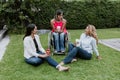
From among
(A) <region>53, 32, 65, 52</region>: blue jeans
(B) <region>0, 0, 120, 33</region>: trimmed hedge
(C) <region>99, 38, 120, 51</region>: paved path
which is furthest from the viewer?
(B) <region>0, 0, 120, 33</region>: trimmed hedge

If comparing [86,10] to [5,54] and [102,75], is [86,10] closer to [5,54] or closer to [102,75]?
[5,54]

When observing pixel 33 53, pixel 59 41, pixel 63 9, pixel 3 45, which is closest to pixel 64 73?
pixel 33 53

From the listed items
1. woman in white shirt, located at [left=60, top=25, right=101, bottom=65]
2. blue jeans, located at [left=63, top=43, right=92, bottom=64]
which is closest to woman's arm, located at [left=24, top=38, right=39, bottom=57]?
blue jeans, located at [left=63, top=43, right=92, bottom=64]

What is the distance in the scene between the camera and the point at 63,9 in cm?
1479

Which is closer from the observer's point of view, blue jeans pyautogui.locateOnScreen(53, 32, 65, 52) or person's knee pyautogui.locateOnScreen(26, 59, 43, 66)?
person's knee pyautogui.locateOnScreen(26, 59, 43, 66)

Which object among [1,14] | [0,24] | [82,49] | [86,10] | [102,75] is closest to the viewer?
[102,75]

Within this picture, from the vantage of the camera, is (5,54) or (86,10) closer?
(5,54)

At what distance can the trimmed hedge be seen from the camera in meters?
13.0

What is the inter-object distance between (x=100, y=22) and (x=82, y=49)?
843 centimetres

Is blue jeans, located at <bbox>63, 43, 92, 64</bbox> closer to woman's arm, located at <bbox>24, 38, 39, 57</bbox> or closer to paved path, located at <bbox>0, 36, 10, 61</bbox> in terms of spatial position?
woman's arm, located at <bbox>24, 38, 39, 57</bbox>

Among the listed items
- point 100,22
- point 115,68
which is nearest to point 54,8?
point 100,22

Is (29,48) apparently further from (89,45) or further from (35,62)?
(89,45)

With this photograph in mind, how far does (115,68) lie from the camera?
6.88 meters

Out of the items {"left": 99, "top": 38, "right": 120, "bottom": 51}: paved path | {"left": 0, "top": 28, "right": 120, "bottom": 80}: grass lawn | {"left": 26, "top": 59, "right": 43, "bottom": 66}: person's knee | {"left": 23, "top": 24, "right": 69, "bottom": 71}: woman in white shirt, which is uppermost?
{"left": 23, "top": 24, "right": 69, "bottom": 71}: woman in white shirt
